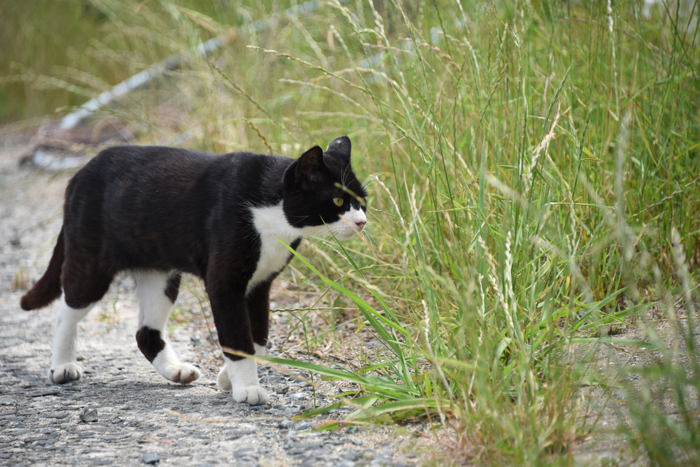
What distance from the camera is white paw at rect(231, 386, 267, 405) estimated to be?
2.01 meters

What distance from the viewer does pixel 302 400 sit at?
2064 mm

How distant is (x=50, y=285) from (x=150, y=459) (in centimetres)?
128

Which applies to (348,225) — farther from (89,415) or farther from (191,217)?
(89,415)

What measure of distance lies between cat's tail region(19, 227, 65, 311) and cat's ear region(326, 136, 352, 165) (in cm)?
124

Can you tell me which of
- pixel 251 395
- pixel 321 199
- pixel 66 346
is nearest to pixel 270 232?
pixel 321 199

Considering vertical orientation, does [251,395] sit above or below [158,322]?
below

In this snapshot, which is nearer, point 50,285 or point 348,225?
point 348,225

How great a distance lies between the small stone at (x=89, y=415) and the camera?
196 cm

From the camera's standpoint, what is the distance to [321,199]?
2076 mm

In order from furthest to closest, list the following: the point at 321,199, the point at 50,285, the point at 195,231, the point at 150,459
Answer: the point at 50,285 → the point at 195,231 → the point at 321,199 → the point at 150,459

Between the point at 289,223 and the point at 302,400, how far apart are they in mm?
599

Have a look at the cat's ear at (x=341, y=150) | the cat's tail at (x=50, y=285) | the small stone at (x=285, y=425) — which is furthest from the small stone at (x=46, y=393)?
the cat's ear at (x=341, y=150)

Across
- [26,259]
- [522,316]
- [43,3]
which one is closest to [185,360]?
[522,316]

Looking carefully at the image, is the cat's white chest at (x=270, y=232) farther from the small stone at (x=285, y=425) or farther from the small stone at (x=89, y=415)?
the small stone at (x=89, y=415)
